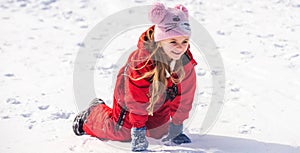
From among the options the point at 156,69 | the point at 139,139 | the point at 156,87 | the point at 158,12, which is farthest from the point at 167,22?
the point at 139,139

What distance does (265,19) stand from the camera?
18.8 feet

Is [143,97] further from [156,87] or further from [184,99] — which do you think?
[184,99]

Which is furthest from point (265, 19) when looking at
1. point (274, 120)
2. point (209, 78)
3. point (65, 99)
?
point (65, 99)

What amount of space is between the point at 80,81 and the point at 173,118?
1565 mm

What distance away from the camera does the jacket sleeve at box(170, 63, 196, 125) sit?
9.47 ft

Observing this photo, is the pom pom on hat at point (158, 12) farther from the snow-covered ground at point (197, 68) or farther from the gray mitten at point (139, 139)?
the snow-covered ground at point (197, 68)

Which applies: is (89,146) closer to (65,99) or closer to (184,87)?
(184,87)

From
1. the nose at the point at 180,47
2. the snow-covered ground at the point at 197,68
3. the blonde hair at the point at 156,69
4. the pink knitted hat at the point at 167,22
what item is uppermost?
the pink knitted hat at the point at 167,22

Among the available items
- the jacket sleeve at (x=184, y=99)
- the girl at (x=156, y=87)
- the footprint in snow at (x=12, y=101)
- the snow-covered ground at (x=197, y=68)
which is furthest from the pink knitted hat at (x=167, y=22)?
the footprint in snow at (x=12, y=101)

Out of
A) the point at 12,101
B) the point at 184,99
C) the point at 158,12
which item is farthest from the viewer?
the point at 12,101

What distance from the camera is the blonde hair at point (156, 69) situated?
2.70 m

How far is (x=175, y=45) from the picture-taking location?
8.83ft

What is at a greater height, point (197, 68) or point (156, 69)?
point (156, 69)

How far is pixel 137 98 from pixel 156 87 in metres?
0.14
